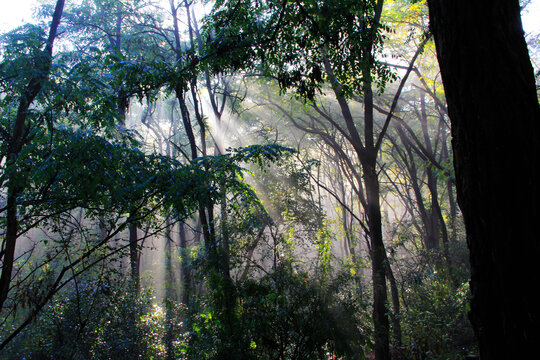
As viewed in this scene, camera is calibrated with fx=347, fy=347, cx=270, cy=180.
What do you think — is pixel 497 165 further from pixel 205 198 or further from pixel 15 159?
pixel 15 159

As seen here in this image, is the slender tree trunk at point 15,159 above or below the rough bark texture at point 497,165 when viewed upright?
above

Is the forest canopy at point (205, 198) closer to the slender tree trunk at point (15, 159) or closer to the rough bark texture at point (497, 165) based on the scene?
the slender tree trunk at point (15, 159)

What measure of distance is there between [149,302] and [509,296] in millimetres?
8828

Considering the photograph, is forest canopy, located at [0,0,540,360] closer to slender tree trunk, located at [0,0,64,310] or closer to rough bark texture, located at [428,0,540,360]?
slender tree trunk, located at [0,0,64,310]

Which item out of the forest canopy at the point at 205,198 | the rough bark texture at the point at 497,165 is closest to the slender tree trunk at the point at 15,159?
the forest canopy at the point at 205,198

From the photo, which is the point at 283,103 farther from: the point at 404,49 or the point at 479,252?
the point at 479,252

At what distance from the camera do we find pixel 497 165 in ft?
5.95

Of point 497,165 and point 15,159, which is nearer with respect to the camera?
point 497,165

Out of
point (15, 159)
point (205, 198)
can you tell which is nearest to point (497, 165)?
point (205, 198)

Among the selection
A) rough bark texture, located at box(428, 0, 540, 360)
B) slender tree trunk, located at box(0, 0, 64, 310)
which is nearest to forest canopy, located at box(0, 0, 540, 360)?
slender tree trunk, located at box(0, 0, 64, 310)

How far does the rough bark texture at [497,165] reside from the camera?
1.73 m

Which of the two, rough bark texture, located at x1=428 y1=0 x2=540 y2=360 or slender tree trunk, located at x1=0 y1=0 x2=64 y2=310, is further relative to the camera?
slender tree trunk, located at x1=0 y1=0 x2=64 y2=310

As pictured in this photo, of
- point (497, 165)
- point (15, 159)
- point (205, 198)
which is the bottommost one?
point (497, 165)

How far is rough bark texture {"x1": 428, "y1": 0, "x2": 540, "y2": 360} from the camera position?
5.69 feet
